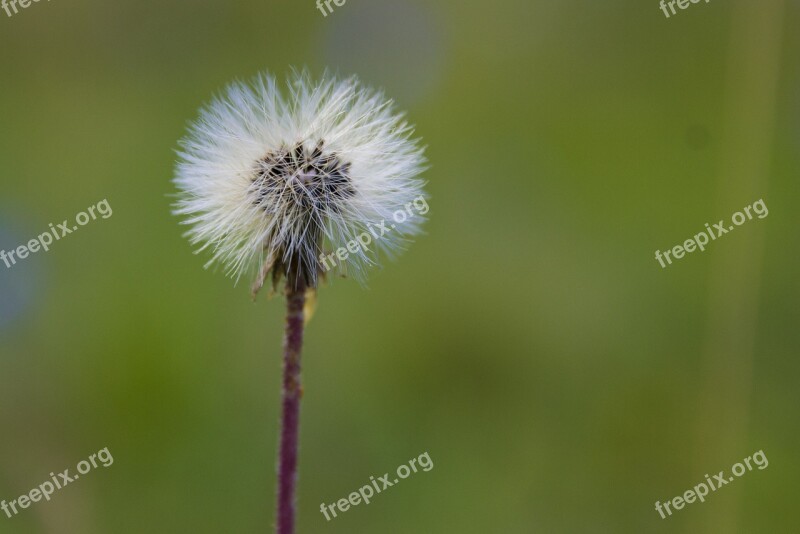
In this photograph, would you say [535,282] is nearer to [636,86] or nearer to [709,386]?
[709,386]

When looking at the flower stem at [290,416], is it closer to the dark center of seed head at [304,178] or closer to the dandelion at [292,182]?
the dandelion at [292,182]

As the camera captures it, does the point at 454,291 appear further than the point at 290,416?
Yes

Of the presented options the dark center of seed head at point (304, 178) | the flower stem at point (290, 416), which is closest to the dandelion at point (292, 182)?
the dark center of seed head at point (304, 178)

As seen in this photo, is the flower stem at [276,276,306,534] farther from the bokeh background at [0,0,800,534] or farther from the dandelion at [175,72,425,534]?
the bokeh background at [0,0,800,534]

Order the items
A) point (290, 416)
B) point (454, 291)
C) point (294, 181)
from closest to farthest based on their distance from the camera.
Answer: point (290, 416) → point (294, 181) → point (454, 291)

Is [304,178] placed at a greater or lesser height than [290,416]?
greater

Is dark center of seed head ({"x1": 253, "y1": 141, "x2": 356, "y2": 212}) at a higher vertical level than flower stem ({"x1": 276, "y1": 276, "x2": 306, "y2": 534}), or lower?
higher

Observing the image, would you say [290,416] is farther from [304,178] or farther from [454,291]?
[454,291]

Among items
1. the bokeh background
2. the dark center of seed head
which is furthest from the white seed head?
the bokeh background

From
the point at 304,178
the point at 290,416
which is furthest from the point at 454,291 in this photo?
the point at 290,416
